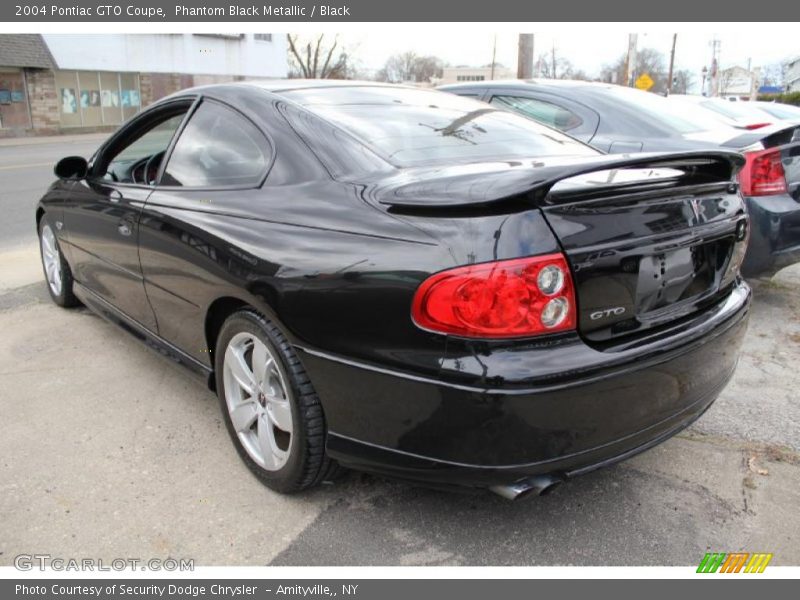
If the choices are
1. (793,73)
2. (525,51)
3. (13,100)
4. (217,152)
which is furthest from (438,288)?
(793,73)

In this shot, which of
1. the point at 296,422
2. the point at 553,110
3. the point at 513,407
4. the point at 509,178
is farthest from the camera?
the point at 553,110

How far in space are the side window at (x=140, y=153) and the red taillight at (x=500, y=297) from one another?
203cm

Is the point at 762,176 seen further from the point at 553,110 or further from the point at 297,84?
the point at 297,84

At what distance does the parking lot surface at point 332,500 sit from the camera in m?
2.36

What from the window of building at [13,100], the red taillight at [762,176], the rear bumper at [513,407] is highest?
the window of building at [13,100]

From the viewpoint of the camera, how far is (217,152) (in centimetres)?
307

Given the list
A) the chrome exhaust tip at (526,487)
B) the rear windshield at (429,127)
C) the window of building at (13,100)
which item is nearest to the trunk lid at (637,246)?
the chrome exhaust tip at (526,487)

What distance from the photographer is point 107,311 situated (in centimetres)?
399

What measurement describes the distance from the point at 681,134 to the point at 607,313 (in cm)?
362

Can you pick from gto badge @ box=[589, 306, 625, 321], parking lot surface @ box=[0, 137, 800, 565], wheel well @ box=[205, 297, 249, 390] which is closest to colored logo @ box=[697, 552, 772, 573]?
parking lot surface @ box=[0, 137, 800, 565]

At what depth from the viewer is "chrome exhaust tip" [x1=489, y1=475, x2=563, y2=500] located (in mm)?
2062

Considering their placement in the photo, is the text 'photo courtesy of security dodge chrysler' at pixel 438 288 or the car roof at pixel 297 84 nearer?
the text 'photo courtesy of security dodge chrysler' at pixel 438 288

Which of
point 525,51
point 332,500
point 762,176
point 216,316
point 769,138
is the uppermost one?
point 525,51

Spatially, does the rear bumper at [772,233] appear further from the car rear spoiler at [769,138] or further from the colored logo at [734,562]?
the colored logo at [734,562]
